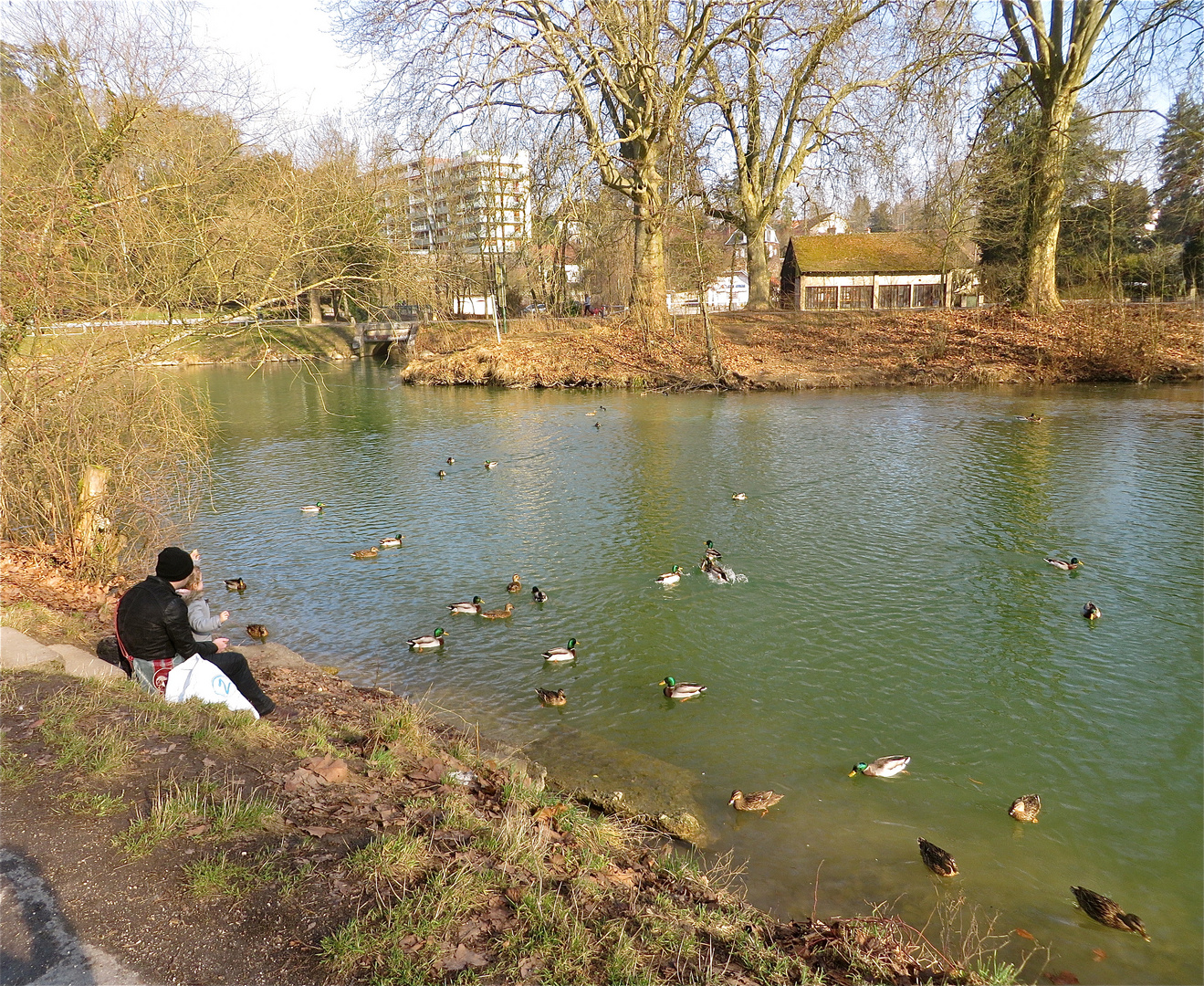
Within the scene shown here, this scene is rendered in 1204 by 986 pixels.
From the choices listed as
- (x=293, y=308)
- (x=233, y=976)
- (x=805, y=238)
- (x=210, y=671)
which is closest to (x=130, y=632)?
(x=210, y=671)

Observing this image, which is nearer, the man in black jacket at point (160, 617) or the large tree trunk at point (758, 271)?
the man in black jacket at point (160, 617)

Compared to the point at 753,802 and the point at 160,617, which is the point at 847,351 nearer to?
the point at 753,802

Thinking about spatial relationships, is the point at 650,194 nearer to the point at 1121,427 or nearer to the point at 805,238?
the point at 1121,427

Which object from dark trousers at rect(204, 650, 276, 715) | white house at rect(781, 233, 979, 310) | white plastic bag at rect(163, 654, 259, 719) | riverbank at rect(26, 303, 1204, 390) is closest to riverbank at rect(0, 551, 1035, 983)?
white plastic bag at rect(163, 654, 259, 719)

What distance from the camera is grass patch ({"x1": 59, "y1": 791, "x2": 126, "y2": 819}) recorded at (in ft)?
14.9

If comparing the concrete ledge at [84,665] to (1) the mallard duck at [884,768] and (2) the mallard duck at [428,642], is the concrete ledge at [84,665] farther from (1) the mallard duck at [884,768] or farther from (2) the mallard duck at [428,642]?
(1) the mallard duck at [884,768]

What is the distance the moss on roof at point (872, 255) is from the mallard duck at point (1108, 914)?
43650 mm

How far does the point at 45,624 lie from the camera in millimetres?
8742

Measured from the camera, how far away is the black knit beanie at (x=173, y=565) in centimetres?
667

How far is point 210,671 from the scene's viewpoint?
6.71 m

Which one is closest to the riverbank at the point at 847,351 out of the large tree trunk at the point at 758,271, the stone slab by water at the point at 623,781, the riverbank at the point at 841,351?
the riverbank at the point at 841,351

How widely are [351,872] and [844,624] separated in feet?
24.6

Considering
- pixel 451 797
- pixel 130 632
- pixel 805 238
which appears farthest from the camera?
pixel 805 238

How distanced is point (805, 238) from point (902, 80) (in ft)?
70.5
